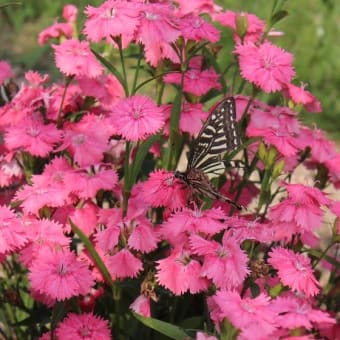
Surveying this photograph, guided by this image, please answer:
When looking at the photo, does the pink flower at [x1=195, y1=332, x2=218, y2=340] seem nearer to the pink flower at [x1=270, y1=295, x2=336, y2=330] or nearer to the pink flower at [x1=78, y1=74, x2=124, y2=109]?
the pink flower at [x1=270, y1=295, x2=336, y2=330]

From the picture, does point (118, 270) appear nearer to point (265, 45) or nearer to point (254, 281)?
point (254, 281)

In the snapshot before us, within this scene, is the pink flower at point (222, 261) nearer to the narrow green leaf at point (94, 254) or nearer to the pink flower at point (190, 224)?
the pink flower at point (190, 224)

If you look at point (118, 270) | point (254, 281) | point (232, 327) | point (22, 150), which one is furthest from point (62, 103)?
point (232, 327)

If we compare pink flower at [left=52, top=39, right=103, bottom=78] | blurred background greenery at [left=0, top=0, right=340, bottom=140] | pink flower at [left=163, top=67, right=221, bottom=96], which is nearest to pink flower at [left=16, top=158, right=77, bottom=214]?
pink flower at [left=52, top=39, right=103, bottom=78]

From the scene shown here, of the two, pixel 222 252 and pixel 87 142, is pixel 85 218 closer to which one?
pixel 87 142

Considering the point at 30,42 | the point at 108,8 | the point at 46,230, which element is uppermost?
the point at 108,8

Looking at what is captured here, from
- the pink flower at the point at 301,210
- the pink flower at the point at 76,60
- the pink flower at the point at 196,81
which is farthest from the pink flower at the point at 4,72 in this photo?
the pink flower at the point at 301,210
